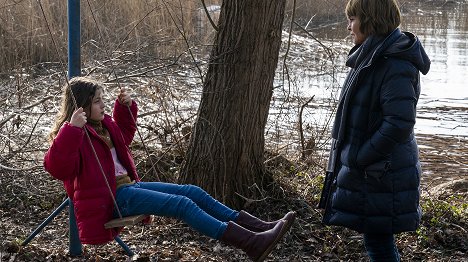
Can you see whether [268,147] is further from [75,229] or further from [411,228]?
[411,228]

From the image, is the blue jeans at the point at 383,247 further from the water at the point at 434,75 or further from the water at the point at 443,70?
the water at the point at 443,70

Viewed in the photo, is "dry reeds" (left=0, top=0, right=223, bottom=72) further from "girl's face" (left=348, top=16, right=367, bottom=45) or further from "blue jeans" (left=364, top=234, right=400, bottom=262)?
"blue jeans" (left=364, top=234, right=400, bottom=262)

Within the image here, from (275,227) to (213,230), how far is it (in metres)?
0.33

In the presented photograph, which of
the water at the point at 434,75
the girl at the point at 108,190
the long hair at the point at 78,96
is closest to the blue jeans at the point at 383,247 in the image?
the girl at the point at 108,190

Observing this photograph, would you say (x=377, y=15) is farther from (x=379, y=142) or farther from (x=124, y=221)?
(x=124, y=221)

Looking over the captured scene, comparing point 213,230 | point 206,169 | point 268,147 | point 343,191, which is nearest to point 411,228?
point 343,191

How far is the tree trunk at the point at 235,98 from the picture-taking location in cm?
564

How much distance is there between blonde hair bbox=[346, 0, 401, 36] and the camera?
4.01 meters

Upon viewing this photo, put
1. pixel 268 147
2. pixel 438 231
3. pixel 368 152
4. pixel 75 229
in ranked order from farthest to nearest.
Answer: pixel 268 147
pixel 438 231
pixel 75 229
pixel 368 152

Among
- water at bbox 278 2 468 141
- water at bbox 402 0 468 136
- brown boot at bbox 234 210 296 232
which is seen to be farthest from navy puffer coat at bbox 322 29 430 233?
water at bbox 402 0 468 136

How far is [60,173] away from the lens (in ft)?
13.9

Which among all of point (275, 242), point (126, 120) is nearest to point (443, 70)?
point (126, 120)

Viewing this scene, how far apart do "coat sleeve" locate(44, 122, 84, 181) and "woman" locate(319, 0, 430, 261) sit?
1.33 meters

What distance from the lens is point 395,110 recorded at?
3818 mm
